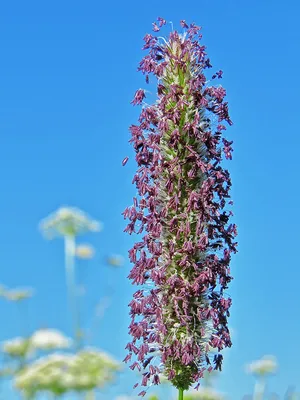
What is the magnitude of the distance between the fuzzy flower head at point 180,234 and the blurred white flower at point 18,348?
7.10 feet

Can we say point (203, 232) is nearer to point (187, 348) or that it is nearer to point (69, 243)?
point (187, 348)

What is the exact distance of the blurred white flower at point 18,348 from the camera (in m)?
12.8

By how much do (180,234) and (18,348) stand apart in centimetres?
326

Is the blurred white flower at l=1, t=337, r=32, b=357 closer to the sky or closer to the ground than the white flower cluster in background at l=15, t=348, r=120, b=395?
closer to the sky

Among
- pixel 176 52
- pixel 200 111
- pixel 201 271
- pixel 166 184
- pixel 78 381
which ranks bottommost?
pixel 78 381

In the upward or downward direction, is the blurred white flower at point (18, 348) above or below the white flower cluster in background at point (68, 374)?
above

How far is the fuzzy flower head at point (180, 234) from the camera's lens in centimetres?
1079

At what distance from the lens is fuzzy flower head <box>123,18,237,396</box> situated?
10789 mm

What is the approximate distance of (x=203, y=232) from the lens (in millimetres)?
11039

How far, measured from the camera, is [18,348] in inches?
506

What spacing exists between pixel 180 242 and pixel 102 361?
5.29 ft

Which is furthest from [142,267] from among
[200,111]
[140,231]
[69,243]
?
[69,243]

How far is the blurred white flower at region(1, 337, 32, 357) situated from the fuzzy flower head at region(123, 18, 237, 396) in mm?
2166

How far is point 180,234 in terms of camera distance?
35.8ft
